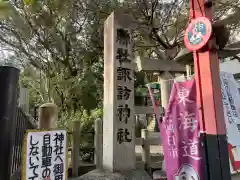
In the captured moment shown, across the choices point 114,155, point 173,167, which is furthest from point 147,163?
point 173,167

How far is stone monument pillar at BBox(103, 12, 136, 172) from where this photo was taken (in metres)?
4.51

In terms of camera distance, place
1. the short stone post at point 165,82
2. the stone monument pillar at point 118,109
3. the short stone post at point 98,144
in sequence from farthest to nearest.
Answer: the short stone post at point 98,144 → the short stone post at point 165,82 → the stone monument pillar at point 118,109

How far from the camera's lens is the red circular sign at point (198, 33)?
120 inches

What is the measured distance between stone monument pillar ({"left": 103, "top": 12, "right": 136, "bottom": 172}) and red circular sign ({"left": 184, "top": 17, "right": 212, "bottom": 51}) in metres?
1.77

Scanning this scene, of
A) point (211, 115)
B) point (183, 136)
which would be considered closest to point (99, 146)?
point (183, 136)

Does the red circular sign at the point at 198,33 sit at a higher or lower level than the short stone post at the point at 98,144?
higher

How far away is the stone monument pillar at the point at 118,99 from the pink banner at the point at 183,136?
119 cm

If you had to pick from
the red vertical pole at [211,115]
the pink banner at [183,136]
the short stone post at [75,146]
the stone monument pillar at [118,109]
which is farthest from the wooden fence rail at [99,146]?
the red vertical pole at [211,115]

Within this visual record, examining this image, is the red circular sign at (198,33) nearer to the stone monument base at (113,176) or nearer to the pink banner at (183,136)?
the pink banner at (183,136)

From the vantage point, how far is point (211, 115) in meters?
2.98

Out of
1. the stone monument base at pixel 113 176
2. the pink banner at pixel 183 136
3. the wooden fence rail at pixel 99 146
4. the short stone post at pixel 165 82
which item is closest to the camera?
the pink banner at pixel 183 136

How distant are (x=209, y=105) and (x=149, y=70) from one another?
8.76 feet

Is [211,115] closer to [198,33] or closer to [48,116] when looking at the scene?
[198,33]

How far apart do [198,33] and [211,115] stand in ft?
3.76
